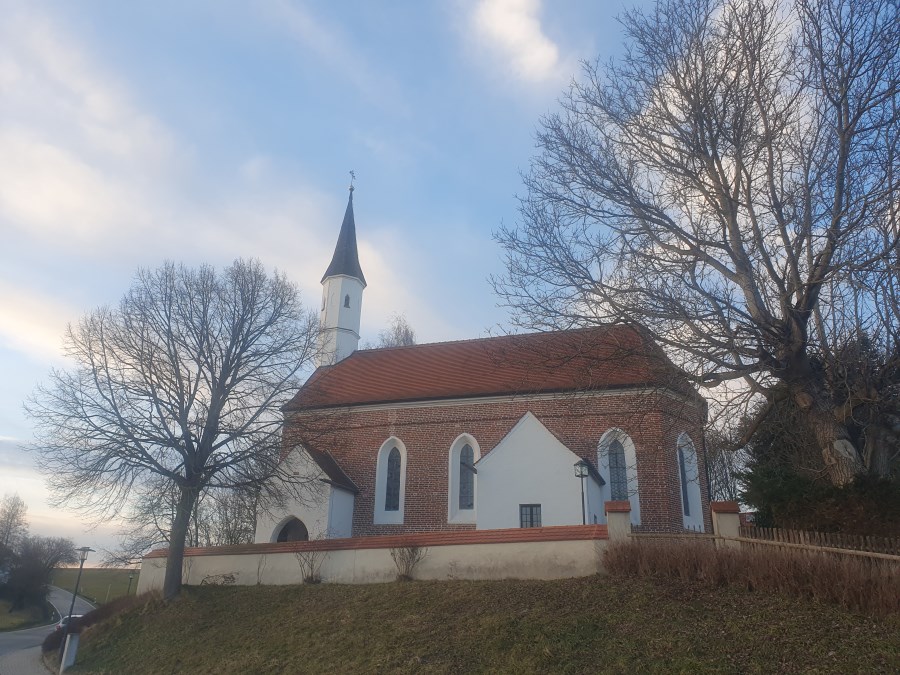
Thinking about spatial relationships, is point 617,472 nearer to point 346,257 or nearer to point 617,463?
point 617,463

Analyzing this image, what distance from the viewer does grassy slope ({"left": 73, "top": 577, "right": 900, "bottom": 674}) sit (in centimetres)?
799

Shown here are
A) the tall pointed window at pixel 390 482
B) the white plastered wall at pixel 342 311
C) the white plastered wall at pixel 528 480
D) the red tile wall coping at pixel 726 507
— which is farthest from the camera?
the white plastered wall at pixel 342 311

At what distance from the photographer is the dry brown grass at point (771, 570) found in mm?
8836

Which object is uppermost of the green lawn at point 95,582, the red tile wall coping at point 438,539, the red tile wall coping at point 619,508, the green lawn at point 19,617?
the red tile wall coping at point 619,508

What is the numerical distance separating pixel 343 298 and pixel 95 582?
5843 centimetres

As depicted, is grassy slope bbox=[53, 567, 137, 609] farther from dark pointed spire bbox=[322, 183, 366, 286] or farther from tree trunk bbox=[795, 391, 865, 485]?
tree trunk bbox=[795, 391, 865, 485]

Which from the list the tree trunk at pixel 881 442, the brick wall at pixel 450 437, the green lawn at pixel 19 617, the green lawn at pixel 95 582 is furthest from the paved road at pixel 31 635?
the tree trunk at pixel 881 442

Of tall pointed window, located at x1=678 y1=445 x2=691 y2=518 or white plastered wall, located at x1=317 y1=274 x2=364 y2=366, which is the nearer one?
tall pointed window, located at x1=678 y1=445 x2=691 y2=518

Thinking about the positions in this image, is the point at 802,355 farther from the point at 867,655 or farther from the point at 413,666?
the point at 413,666

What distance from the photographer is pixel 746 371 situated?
11.3 meters

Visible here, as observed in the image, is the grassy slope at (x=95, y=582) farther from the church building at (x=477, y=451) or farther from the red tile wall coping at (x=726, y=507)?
the red tile wall coping at (x=726, y=507)

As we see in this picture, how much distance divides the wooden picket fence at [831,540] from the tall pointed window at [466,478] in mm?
10311

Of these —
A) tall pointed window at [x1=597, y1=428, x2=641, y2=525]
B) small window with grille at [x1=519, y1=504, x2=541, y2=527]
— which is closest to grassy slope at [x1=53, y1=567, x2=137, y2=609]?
small window with grille at [x1=519, y1=504, x2=541, y2=527]

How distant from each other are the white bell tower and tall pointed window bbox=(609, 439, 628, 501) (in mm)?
12664
